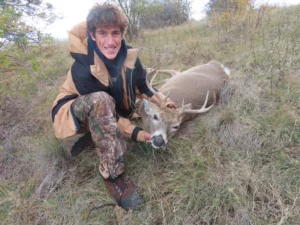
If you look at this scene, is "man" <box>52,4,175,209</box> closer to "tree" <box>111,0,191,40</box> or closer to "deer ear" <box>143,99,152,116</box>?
"deer ear" <box>143,99,152,116</box>

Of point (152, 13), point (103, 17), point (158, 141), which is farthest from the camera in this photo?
point (152, 13)

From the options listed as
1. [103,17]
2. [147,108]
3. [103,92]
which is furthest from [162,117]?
[103,17]

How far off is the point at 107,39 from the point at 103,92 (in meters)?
0.54

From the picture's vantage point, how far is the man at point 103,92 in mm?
2463

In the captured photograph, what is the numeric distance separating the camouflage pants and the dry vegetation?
281 mm

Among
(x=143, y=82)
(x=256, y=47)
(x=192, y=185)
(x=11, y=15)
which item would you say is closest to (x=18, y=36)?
(x=11, y=15)

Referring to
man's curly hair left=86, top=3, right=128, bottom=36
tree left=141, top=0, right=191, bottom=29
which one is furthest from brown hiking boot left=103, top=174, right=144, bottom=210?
tree left=141, top=0, right=191, bottom=29

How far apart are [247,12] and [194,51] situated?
150 cm

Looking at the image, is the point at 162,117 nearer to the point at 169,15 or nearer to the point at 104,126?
the point at 104,126

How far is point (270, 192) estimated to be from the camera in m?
2.18

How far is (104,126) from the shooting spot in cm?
245

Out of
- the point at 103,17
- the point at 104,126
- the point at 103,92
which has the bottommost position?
the point at 104,126

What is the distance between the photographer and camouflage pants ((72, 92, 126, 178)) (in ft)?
8.00

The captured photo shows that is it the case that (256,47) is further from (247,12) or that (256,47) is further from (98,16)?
(98,16)
